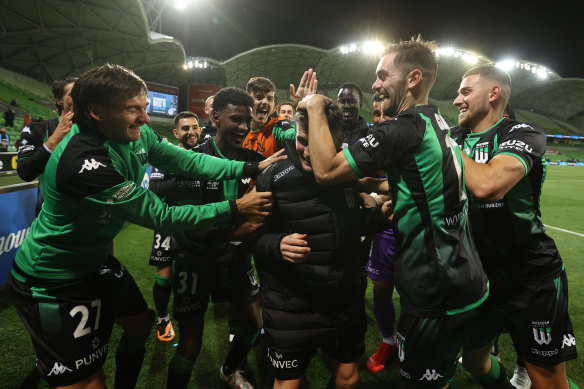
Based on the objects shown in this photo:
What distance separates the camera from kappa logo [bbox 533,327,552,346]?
6.19 ft

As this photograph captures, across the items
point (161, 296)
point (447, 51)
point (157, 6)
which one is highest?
Answer: point (157, 6)

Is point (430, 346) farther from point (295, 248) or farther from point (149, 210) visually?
point (149, 210)

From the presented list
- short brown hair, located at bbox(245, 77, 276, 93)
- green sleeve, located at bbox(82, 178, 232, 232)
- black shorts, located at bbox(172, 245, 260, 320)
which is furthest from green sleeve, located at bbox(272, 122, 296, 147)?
green sleeve, located at bbox(82, 178, 232, 232)

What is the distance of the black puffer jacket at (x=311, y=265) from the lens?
6.01 ft

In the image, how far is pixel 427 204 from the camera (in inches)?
61.3

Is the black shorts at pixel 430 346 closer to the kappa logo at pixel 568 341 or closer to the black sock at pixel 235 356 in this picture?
the kappa logo at pixel 568 341

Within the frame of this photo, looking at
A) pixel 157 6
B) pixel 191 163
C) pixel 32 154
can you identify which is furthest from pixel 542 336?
pixel 157 6

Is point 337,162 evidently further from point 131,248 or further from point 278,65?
point 278,65

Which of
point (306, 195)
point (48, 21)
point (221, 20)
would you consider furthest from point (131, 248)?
point (221, 20)

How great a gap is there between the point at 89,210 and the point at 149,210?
0.34 m

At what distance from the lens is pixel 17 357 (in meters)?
2.86

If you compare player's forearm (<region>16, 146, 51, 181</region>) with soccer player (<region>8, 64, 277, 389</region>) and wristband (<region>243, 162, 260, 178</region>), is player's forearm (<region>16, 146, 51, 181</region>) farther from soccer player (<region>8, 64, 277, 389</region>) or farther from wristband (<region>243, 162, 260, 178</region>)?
wristband (<region>243, 162, 260, 178</region>)

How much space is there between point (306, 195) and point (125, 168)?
3.54 ft

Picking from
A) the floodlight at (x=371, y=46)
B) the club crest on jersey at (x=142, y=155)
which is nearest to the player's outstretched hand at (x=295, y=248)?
the club crest on jersey at (x=142, y=155)
